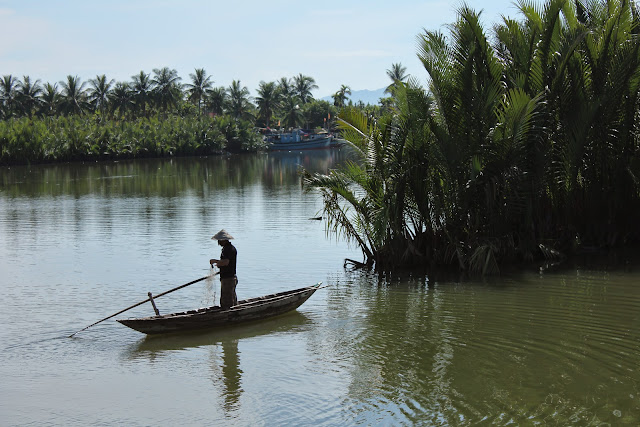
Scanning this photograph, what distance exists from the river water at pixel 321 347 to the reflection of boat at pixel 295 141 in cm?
9746

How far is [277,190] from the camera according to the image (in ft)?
152

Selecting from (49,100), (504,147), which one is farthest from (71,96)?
(504,147)

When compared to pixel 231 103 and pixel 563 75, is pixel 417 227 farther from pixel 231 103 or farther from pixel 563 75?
pixel 231 103

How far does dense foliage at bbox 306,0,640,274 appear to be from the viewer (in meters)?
18.5

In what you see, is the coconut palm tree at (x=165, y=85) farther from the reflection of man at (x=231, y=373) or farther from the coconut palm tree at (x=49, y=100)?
the reflection of man at (x=231, y=373)

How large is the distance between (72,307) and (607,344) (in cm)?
1155

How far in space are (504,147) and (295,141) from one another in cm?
10587

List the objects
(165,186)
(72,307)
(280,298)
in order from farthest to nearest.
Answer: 1. (165,186)
2. (72,307)
3. (280,298)

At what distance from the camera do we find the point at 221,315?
14875 millimetres

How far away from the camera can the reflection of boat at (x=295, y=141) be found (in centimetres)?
12231

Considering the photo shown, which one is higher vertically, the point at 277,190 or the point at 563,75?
the point at 563,75

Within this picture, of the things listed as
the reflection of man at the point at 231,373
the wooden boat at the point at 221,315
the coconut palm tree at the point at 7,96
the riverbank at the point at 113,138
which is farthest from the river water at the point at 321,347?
the coconut palm tree at the point at 7,96

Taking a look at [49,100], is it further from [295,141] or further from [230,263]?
[230,263]

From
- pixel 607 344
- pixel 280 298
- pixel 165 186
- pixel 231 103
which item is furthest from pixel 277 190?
pixel 231 103
